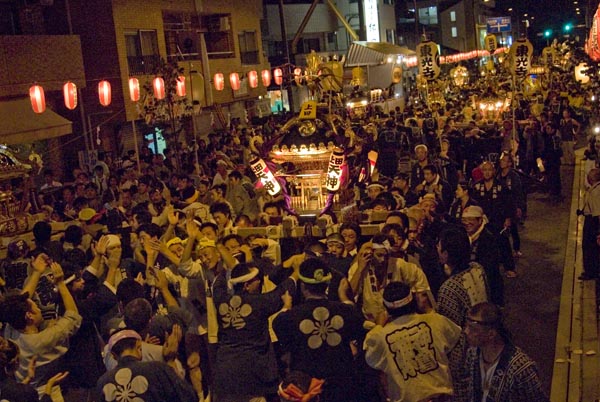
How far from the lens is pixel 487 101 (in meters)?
24.1

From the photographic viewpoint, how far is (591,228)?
994 centimetres

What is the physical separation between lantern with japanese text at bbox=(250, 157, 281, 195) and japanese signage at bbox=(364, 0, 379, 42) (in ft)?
125

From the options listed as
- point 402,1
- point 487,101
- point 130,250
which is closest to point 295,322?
point 130,250

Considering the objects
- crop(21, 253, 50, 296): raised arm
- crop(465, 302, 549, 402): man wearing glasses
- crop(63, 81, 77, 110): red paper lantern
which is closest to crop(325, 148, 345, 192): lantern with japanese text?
crop(21, 253, 50, 296): raised arm

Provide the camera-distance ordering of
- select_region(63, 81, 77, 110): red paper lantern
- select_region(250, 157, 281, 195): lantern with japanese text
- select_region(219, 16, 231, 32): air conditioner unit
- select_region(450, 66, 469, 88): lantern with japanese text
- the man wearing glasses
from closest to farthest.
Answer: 1. the man wearing glasses
2. select_region(250, 157, 281, 195): lantern with japanese text
3. select_region(63, 81, 77, 110): red paper lantern
4. select_region(219, 16, 231, 32): air conditioner unit
5. select_region(450, 66, 469, 88): lantern with japanese text

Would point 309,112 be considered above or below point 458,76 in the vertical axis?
below

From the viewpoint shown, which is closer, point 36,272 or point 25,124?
point 36,272

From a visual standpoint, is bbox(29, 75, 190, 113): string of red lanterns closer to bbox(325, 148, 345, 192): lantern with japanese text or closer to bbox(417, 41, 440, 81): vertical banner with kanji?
bbox(417, 41, 440, 81): vertical banner with kanji

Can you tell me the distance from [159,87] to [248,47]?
1378 cm

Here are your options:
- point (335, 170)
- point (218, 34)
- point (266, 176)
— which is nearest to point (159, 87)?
point (266, 176)

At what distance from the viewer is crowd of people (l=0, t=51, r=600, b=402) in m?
4.54

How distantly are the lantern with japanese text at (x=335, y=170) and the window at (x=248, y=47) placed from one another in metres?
21.2

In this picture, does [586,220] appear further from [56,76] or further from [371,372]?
[56,76]

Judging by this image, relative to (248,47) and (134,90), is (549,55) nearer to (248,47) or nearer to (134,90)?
(248,47)
